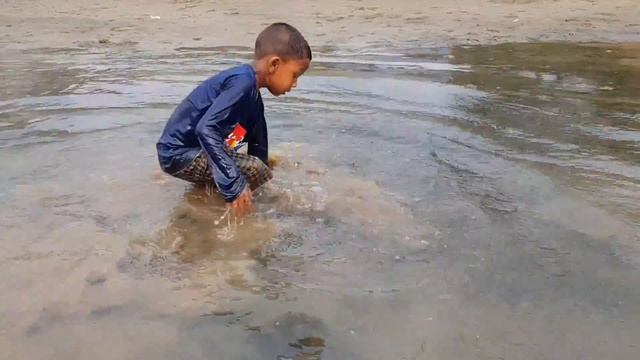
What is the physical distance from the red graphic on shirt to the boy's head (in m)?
0.32

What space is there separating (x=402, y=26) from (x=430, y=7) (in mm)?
1941

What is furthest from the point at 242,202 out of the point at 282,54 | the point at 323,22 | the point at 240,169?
the point at 323,22

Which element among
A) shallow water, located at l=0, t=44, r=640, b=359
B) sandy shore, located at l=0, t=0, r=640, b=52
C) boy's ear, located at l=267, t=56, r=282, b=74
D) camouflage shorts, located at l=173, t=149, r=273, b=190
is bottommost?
shallow water, located at l=0, t=44, r=640, b=359

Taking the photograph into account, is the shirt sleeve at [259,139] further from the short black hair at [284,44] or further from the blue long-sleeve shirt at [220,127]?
the short black hair at [284,44]

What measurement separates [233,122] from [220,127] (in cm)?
13

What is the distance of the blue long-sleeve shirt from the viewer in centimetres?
364

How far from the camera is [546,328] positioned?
270 centimetres

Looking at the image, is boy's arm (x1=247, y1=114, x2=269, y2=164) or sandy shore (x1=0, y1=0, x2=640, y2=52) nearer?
boy's arm (x1=247, y1=114, x2=269, y2=164)

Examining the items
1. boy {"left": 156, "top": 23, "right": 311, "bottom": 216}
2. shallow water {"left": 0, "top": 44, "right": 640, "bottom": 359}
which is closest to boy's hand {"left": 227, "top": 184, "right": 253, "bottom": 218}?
boy {"left": 156, "top": 23, "right": 311, "bottom": 216}

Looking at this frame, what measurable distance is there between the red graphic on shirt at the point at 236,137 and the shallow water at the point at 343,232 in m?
0.36

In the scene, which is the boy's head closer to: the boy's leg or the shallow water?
the boy's leg

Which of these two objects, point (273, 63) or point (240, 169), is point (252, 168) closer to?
point (240, 169)

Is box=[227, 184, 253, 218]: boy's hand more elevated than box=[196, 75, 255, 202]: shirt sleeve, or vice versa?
box=[196, 75, 255, 202]: shirt sleeve

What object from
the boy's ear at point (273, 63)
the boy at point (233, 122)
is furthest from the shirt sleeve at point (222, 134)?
the boy's ear at point (273, 63)
